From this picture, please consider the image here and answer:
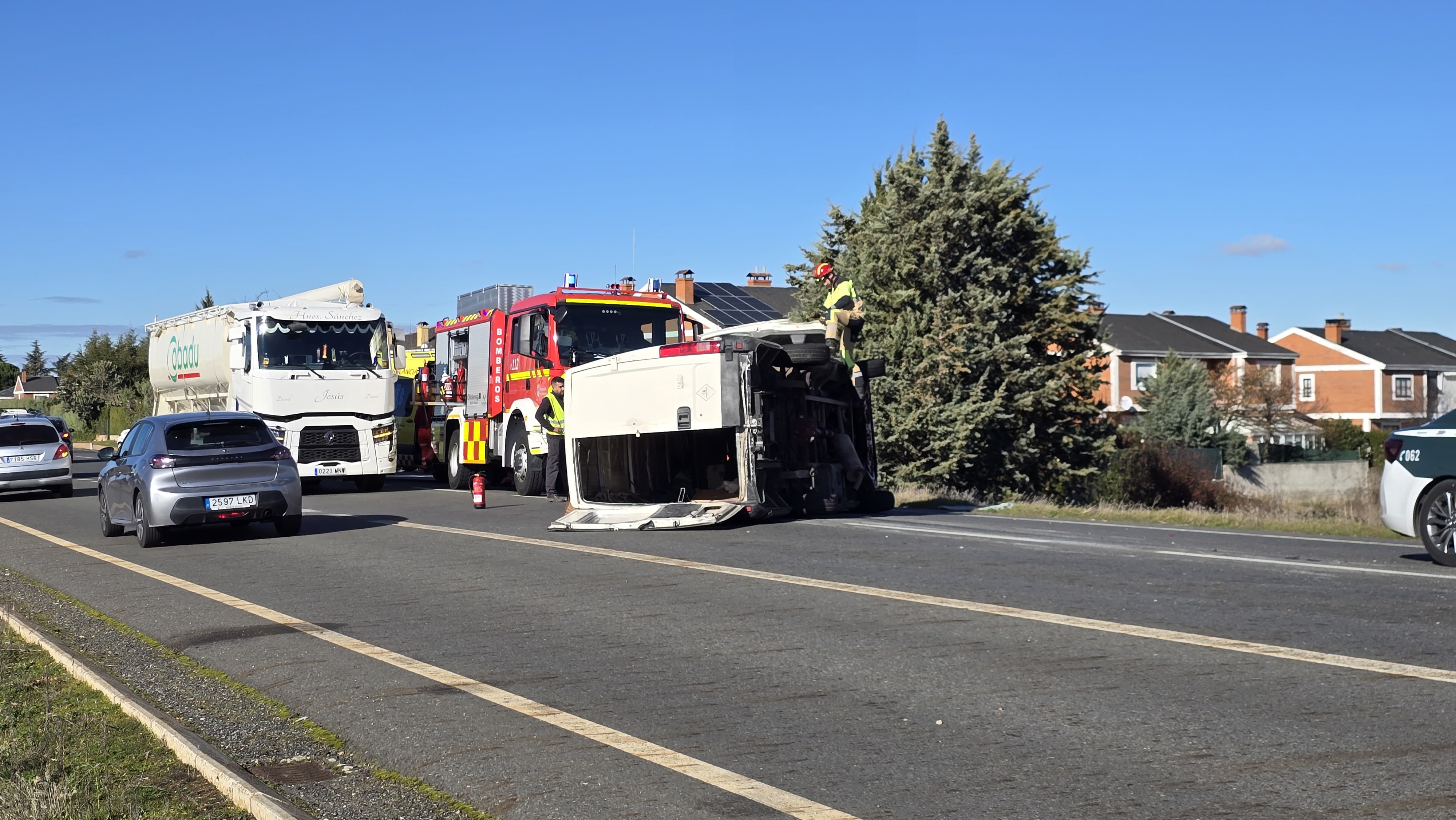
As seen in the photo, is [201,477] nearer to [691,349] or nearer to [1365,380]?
[691,349]

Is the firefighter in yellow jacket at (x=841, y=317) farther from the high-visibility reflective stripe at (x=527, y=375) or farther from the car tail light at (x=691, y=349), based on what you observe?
the high-visibility reflective stripe at (x=527, y=375)

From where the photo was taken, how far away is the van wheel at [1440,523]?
34.4 feet

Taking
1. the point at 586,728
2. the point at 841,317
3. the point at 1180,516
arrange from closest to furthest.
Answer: the point at 586,728 < the point at 841,317 < the point at 1180,516

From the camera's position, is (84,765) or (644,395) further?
(644,395)

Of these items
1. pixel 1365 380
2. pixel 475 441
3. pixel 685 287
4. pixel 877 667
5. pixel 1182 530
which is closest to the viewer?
pixel 877 667

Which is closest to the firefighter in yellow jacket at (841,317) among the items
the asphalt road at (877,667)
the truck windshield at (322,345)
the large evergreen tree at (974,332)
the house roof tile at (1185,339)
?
the asphalt road at (877,667)

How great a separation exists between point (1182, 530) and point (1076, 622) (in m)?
7.19

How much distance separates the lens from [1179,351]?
7106 cm

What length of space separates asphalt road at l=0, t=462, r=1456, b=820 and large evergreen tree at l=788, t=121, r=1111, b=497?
53.0ft

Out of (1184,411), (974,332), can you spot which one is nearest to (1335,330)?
(1184,411)

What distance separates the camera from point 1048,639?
7.65m

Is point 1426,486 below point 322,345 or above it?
below

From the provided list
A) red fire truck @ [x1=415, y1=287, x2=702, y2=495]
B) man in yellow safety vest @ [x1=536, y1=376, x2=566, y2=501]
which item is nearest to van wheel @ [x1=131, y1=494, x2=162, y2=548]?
man in yellow safety vest @ [x1=536, y1=376, x2=566, y2=501]

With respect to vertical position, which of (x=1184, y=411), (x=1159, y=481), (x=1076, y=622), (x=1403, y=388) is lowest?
(x=1159, y=481)
